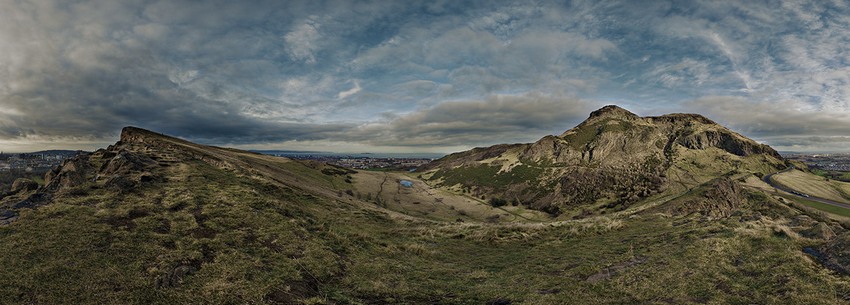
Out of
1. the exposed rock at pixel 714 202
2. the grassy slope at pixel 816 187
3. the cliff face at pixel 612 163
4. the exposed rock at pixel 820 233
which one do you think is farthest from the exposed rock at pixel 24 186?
the grassy slope at pixel 816 187

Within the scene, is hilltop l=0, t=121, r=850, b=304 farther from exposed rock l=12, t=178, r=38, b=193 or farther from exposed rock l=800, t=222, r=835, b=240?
exposed rock l=12, t=178, r=38, b=193

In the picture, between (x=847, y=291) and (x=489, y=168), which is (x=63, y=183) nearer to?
(x=847, y=291)

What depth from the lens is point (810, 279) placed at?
1252 centimetres

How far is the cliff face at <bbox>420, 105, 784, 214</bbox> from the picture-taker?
113625 millimetres

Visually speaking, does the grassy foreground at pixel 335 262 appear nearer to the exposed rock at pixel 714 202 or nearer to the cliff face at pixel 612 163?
the exposed rock at pixel 714 202

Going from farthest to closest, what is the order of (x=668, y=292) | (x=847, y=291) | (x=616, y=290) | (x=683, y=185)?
(x=683, y=185)
(x=616, y=290)
(x=668, y=292)
(x=847, y=291)

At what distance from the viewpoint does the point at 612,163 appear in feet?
456

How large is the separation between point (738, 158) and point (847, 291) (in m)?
183

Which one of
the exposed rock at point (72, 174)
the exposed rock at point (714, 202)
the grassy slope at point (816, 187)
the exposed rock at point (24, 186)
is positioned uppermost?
the exposed rock at point (72, 174)

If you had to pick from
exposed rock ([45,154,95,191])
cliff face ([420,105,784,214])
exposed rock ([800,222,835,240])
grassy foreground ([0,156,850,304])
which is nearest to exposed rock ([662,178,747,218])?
grassy foreground ([0,156,850,304])

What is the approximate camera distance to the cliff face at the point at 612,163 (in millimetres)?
113625

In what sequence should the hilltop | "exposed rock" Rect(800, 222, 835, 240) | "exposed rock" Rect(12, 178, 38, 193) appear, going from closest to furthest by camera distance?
the hilltop, "exposed rock" Rect(800, 222, 835, 240), "exposed rock" Rect(12, 178, 38, 193)

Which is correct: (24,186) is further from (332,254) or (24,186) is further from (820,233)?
(820,233)

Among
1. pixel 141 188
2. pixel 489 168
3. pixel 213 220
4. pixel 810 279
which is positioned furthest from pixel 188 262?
pixel 489 168
